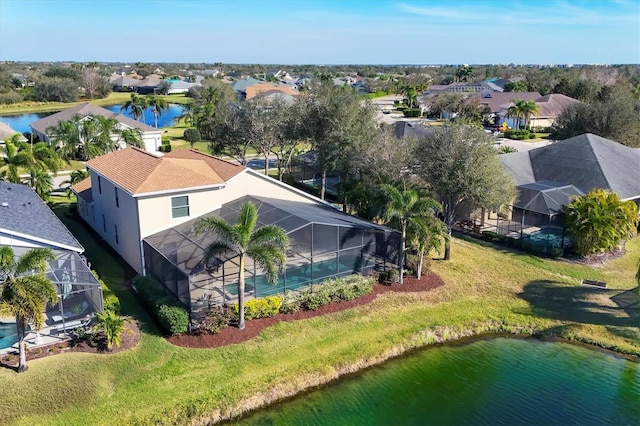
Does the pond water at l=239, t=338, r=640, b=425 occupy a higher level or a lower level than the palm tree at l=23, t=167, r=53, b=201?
lower

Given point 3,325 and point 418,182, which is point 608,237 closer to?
point 418,182

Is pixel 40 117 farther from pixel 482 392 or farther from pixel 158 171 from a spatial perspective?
pixel 482 392

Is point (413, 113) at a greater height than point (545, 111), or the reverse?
point (545, 111)

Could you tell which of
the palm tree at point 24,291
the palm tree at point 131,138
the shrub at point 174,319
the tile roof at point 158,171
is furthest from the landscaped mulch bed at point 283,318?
the palm tree at point 131,138

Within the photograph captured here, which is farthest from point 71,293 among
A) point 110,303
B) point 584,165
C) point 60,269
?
point 584,165

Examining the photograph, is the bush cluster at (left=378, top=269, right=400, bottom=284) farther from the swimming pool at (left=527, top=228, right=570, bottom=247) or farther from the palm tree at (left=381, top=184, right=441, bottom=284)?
the swimming pool at (left=527, top=228, right=570, bottom=247)

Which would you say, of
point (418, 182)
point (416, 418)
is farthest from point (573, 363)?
point (418, 182)

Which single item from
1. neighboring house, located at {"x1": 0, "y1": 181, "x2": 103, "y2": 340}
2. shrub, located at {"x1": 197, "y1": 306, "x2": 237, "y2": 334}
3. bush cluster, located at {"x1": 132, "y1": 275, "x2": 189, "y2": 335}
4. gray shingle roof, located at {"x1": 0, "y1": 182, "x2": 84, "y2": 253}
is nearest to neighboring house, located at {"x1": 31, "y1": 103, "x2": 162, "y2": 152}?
gray shingle roof, located at {"x1": 0, "y1": 182, "x2": 84, "y2": 253}
